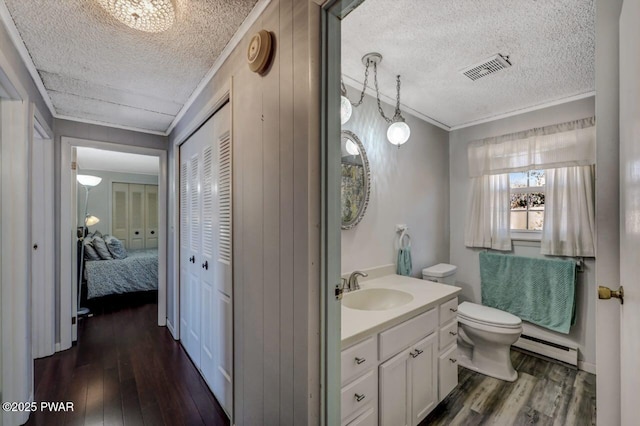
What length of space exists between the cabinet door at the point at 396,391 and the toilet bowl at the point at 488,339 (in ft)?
3.54

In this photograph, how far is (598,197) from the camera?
0.86 metres

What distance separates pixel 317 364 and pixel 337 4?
124 cm

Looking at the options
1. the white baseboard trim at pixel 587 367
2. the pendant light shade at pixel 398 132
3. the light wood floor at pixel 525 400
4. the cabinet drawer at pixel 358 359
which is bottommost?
the light wood floor at pixel 525 400

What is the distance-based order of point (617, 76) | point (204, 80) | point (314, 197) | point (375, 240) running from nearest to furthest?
point (617, 76) → point (314, 197) → point (204, 80) → point (375, 240)

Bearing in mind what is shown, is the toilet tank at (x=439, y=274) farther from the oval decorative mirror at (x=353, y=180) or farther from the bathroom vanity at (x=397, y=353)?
the oval decorative mirror at (x=353, y=180)

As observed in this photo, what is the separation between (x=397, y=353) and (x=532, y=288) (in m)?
1.94

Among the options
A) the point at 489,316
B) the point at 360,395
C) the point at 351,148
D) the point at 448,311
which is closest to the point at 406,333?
the point at 360,395

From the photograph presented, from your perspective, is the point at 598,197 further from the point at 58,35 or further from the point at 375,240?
the point at 58,35

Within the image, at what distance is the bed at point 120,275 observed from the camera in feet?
11.9

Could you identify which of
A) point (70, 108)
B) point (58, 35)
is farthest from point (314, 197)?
point (70, 108)

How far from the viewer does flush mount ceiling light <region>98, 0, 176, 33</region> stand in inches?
44.4

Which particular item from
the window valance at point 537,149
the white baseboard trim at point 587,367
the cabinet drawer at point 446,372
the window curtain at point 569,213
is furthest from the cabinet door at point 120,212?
the white baseboard trim at point 587,367

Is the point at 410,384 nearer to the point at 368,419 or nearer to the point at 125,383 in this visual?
the point at 368,419

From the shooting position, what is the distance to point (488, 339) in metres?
2.13
